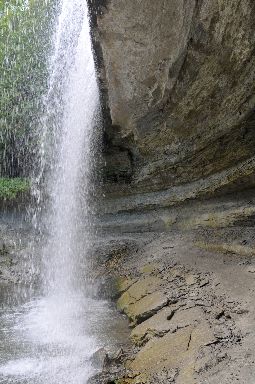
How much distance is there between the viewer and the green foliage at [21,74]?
11922 mm

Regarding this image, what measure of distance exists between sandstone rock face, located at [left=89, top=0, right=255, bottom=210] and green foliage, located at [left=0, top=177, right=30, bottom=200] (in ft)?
11.1

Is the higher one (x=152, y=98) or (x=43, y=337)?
(x=152, y=98)

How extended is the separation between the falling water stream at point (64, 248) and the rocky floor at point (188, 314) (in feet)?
1.83

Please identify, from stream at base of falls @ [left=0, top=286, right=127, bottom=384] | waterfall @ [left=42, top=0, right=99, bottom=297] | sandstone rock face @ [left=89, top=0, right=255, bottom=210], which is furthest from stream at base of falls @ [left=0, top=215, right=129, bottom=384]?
sandstone rock face @ [left=89, top=0, right=255, bottom=210]

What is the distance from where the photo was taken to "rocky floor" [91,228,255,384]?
349 centimetres

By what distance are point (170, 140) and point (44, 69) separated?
673 centimetres

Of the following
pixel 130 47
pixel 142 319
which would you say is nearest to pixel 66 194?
pixel 130 47

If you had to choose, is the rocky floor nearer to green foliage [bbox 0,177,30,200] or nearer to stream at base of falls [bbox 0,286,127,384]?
stream at base of falls [bbox 0,286,127,384]

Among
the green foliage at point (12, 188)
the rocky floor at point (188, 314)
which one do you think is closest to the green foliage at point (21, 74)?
the green foliage at point (12, 188)

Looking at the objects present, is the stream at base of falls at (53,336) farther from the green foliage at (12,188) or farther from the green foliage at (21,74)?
the green foliage at (21,74)

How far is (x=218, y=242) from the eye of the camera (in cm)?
598

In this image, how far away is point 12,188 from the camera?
10.3 metres

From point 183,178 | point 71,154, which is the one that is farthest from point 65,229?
point 183,178

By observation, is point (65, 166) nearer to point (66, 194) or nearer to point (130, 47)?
point (66, 194)
